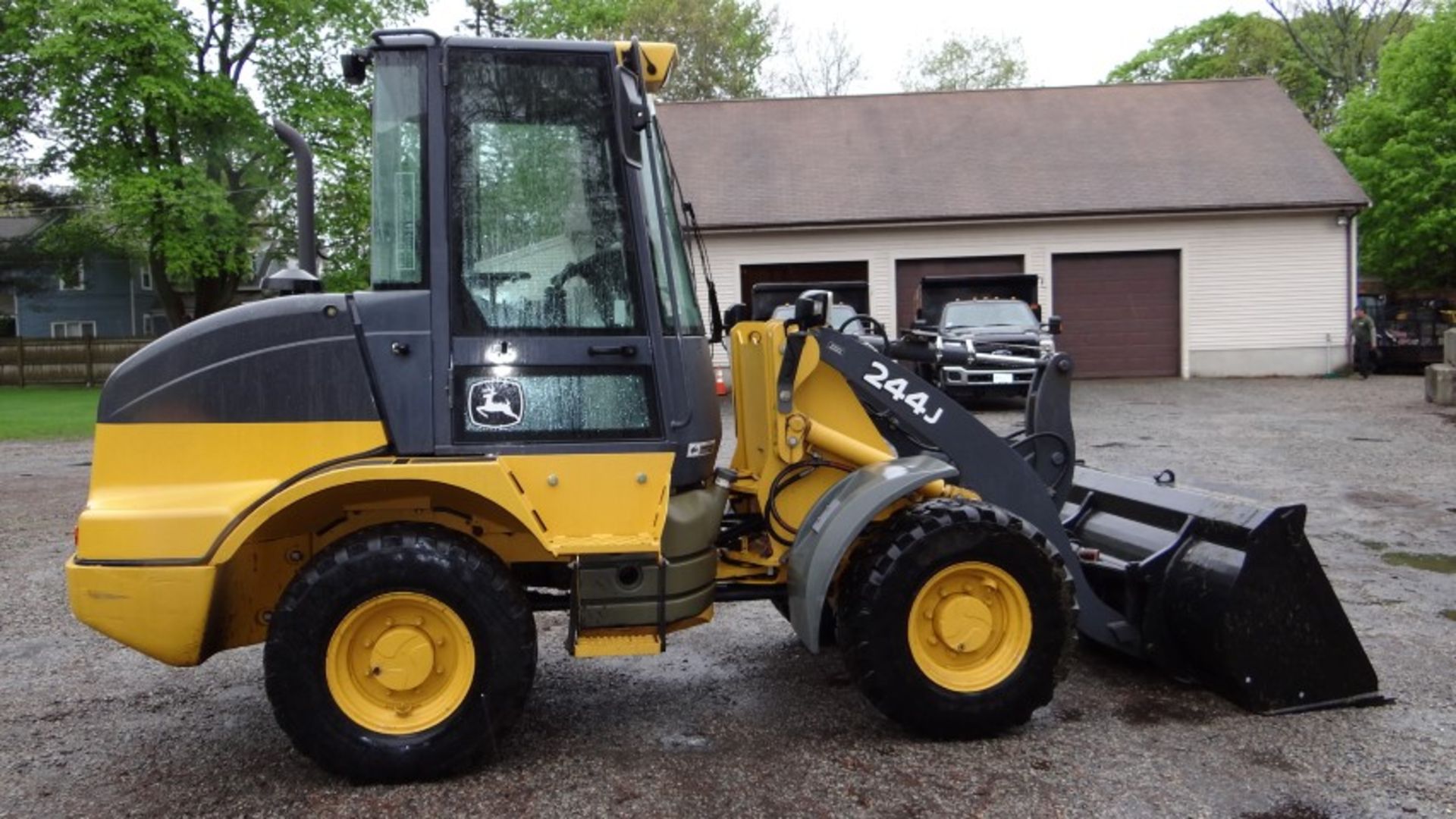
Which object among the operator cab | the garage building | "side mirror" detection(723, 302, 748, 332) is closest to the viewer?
the operator cab

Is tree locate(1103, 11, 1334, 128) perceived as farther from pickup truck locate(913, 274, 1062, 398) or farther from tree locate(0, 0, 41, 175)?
tree locate(0, 0, 41, 175)

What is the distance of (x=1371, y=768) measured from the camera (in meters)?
4.11

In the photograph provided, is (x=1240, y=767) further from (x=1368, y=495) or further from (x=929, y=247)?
(x=929, y=247)

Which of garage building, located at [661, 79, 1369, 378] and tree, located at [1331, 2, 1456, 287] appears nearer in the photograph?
garage building, located at [661, 79, 1369, 378]

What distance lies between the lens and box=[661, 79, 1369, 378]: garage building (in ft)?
76.9

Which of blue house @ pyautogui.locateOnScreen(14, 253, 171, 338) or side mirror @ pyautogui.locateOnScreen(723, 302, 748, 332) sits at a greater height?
blue house @ pyautogui.locateOnScreen(14, 253, 171, 338)

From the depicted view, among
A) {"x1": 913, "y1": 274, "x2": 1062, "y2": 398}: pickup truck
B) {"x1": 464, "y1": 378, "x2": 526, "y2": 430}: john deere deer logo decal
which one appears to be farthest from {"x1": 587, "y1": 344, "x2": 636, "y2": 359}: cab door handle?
{"x1": 913, "y1": 274, "x2": 1062, "y2": 398}: pickup truck

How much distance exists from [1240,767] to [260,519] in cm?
354

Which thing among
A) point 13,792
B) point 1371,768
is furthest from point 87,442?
point 1371,768

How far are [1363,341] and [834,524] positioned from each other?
22.2 meters

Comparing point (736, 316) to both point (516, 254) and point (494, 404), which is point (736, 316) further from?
point (494, 404)

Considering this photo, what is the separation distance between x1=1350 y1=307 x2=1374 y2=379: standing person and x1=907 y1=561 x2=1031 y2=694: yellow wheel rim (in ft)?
69.6

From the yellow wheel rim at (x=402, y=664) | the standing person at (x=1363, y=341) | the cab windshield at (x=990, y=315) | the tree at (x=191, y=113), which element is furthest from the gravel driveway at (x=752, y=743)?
the tree at (x=191, y=113)

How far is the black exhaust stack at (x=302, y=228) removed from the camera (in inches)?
162
